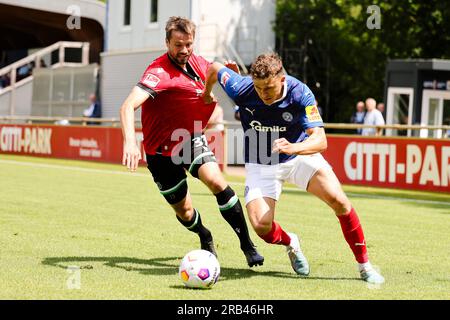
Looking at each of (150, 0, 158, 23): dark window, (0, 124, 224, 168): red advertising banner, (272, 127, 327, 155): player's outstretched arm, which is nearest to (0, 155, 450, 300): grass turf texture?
(272, 127, 327, 155): player's outstretched arm

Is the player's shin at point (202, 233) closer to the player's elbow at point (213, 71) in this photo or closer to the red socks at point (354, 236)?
the player's elbow at point (213, 71)

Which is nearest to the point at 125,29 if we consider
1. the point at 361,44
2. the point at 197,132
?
the point at 361,44

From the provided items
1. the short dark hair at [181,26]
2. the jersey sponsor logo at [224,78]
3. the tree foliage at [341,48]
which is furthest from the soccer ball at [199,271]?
the tree foliage at [341,48]

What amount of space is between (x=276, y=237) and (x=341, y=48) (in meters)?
28.5

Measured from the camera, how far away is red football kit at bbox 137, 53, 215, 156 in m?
8.85

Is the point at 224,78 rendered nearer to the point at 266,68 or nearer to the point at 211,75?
the point at 211,75

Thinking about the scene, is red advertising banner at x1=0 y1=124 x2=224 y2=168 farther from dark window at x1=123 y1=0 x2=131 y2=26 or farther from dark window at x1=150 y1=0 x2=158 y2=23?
dark window at x1=123 y1=0 x2=131 y2=26

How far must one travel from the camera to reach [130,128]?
26.7 ft

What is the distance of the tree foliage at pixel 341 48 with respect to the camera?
32.4 metres

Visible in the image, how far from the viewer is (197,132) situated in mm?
9016

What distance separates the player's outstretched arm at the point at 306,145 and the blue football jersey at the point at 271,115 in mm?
103

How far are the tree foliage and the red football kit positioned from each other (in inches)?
945

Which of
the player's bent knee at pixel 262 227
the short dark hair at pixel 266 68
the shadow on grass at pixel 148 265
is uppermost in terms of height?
the short dark hair at pixel 266 68
